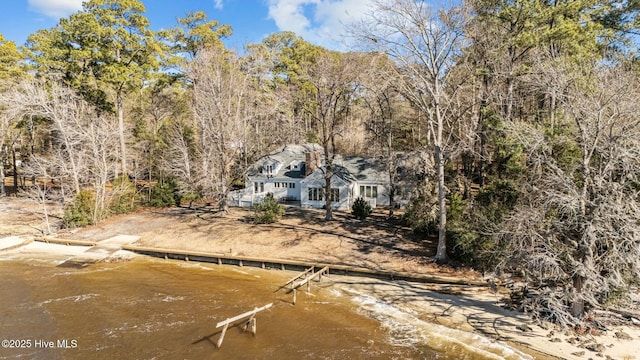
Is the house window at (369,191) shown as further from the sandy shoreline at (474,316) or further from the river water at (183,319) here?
the river water at (183,319)

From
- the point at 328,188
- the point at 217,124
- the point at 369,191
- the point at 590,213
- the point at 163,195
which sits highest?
the point at 217,124

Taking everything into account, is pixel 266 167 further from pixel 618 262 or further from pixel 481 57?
pixel 618 262

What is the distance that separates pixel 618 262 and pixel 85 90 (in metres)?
40.0

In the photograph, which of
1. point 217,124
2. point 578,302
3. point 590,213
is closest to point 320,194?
point 217,124

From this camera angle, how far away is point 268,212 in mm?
27344

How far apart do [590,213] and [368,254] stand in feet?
37.8

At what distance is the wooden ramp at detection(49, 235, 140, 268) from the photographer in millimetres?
22375

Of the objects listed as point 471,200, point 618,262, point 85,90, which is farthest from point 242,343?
point 85,90

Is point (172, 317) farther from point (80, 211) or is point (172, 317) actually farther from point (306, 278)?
point (80, 211)

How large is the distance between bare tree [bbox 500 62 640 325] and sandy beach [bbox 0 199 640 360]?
4.18 feet

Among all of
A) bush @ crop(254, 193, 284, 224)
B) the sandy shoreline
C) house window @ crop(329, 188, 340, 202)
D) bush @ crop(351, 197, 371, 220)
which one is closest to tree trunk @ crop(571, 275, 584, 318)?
the sandy shoreline

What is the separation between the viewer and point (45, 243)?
86.2 feet

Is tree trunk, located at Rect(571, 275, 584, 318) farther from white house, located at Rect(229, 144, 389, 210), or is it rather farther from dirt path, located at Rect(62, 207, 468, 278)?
white house, located at Rect(229, 144, 389, 210)

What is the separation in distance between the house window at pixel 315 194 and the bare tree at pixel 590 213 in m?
21.1
